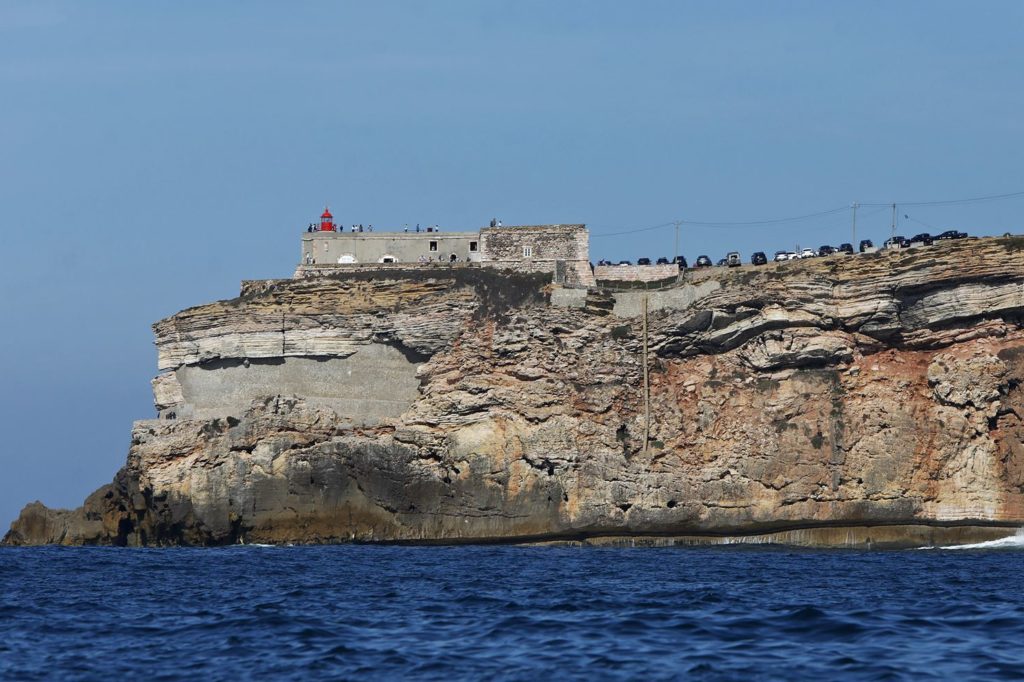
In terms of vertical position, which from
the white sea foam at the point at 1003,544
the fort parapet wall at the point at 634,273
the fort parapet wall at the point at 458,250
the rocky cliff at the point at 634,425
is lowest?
the white sea foam at the point at 1003,544

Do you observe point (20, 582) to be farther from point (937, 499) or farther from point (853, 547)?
point (937, 499)

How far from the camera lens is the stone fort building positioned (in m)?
71.8

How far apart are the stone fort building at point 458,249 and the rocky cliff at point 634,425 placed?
6.11 meters

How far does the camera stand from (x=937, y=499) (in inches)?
2303

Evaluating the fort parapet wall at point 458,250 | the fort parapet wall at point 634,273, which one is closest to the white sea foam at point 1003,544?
the fort parapet wall at point 634,273

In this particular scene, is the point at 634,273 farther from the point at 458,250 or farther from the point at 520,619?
the point at 520,619

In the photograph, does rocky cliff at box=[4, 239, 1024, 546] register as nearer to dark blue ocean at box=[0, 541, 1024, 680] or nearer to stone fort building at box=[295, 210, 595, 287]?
stone fort building at box=[295, 210, 595, 287]

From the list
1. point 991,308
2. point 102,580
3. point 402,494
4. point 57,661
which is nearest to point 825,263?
point 991,308

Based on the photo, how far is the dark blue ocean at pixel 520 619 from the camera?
24.7 m

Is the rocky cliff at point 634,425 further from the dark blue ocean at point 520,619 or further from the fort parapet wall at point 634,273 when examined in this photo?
the dark blue ocean at point 520,619

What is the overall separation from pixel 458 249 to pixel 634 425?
51.1 feet

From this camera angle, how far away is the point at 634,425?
62.7 m

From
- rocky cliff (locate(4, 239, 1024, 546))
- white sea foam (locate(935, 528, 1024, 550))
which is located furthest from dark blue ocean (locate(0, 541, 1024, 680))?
rocky cliff (locate(4, 239, 1024, 546))

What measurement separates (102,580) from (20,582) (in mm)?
2090
